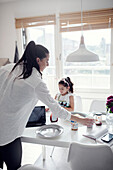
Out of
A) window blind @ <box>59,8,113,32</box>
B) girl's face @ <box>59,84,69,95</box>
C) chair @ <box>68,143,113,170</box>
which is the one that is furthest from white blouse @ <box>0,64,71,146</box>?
window blind @ <box>59,8,113,32</box>

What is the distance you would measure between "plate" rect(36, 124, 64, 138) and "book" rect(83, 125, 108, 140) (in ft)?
0.79

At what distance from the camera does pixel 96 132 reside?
150cm

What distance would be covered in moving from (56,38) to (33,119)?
2049 mm

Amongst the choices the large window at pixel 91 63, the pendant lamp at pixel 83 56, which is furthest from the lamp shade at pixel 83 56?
the large window at pixel 91 63

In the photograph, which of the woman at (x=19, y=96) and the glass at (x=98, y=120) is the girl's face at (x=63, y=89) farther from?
the woman at (x=19, y=96)

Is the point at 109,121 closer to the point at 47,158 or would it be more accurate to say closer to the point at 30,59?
the point at 30,59

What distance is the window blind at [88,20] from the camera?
2902 millimetres

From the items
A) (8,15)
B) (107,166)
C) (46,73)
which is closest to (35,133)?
(107,166)

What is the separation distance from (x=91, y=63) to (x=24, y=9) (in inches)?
66.2

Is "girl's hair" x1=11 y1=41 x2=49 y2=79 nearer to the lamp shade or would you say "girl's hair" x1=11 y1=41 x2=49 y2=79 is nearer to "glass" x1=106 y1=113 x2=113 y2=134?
the lamp shade

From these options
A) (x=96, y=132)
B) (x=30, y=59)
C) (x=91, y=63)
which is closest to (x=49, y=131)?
(x=96, y=132)

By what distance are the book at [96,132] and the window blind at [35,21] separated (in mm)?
2280

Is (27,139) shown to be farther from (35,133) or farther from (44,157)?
(44,157)

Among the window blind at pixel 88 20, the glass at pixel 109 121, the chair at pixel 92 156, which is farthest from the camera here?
the window blind at pixel 88 20
